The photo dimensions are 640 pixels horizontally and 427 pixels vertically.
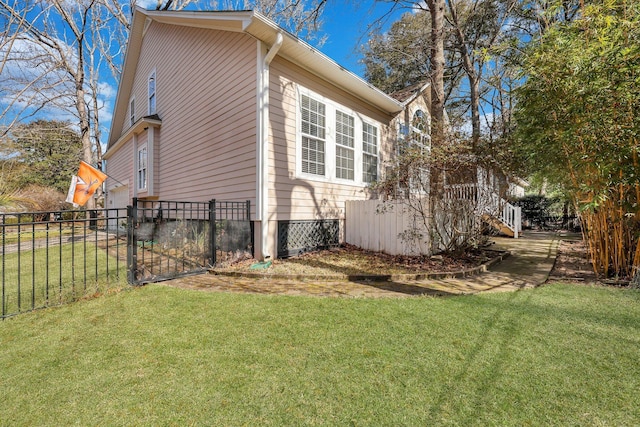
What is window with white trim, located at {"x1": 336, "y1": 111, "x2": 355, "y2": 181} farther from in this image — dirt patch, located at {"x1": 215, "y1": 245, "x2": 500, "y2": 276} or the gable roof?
dirt patch, located at {"x1": 215, "y1": 245, "x2": 500, "y2": 276}

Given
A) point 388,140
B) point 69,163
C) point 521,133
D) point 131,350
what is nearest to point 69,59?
point 69,163

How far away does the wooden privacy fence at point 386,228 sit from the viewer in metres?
5.87

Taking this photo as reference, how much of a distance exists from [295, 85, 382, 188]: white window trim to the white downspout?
0.83 m

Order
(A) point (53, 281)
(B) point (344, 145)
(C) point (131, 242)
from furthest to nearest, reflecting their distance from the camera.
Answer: (B) point (344, 145), (A) point (53, 281), (C) point (131, 242)

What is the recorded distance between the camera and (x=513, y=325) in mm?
2699

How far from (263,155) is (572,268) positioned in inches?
242

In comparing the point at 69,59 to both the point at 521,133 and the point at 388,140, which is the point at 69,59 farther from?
the point at 521,133

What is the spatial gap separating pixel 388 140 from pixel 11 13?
15902 millimetres

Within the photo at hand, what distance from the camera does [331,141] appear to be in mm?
6973

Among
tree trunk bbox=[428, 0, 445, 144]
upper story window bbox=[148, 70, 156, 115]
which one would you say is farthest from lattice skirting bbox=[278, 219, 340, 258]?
upper story window bbox=[148, 70, 156, 115]

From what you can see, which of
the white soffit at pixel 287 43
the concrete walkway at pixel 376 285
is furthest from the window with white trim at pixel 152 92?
the concrete walkway at pixel 376 285

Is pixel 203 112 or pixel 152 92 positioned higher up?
pixel 152 92

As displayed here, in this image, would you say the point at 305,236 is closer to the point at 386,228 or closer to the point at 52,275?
the point at 386,228

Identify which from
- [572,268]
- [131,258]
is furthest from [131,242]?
[572,268]
